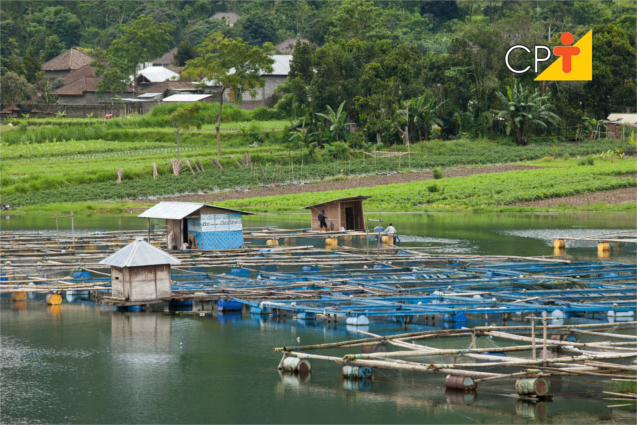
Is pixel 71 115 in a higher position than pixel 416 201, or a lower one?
higher

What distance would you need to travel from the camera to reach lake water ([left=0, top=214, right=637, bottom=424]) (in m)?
14.5

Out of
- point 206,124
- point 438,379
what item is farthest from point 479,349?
Answer: point 206,124

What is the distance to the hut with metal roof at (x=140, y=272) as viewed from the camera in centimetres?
2261

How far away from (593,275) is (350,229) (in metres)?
14.5

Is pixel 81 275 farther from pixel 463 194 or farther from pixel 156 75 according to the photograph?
pixel 156 75

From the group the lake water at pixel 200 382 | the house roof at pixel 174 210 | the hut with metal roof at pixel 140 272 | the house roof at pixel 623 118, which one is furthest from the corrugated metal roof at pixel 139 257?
the house roof at pixel 623 118

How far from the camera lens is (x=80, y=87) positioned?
87562 millimetres

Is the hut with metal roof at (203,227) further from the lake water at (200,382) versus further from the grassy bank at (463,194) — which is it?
the grassy bank at (463,194)

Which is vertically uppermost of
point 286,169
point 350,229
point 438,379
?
point 286,169

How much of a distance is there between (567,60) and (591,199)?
1093 inches

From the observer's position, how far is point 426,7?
11544 centimetres

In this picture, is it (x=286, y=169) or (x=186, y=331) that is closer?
(x=186, y=331)

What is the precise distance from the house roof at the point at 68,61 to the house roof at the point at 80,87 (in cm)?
858

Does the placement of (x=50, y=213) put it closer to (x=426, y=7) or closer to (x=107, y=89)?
(x=107, y=89)
